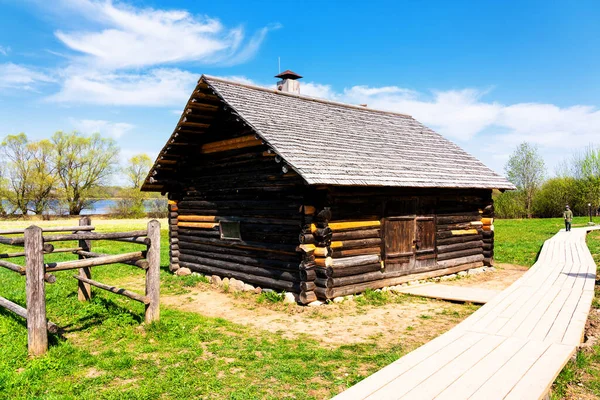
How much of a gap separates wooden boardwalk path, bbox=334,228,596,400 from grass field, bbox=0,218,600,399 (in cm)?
55

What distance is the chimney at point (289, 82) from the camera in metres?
16.4

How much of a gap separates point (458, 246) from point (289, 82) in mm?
8701

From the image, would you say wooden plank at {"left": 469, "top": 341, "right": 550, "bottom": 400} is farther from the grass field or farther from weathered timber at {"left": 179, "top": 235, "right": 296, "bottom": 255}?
weathered timber at {"left": 179, "top": 235, "right": 296, "bottom": 255}

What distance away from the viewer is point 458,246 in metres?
→ 13.7

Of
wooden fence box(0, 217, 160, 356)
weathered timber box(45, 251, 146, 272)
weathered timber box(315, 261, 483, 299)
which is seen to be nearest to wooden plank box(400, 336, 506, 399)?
weathered timber box(315, 261, 483, 299)

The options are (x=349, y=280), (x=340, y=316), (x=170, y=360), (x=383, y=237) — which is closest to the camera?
(x=170, y=360)

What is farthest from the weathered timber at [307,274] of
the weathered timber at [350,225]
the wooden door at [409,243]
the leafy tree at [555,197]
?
the leafy tree at [555,197]

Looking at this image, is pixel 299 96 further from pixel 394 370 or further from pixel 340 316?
pixel 394 370

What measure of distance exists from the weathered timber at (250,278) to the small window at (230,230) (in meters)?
1.02

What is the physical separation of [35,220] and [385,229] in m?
43.5

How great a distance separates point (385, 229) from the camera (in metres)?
11.5

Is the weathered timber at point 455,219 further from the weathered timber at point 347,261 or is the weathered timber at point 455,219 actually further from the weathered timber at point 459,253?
the weathered timber at point 347,261

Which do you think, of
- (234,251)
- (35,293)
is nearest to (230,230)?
(234,251)

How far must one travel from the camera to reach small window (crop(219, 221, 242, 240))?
480 inches
